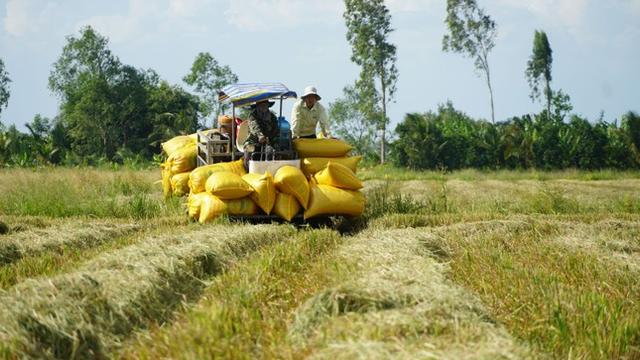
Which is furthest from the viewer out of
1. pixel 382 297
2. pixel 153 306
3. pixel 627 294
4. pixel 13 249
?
pixel 13 249

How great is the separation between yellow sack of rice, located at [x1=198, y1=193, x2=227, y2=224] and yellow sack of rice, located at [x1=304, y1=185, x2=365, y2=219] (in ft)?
Result: 3.42

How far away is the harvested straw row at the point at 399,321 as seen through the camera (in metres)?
3.02

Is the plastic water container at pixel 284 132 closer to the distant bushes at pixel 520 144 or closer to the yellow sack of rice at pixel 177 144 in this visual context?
the yellow sack of rice at pixel 177 144

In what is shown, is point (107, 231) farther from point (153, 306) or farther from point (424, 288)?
point (424, 288)

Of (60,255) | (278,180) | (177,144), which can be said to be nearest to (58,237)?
(60,255)

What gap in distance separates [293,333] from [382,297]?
51 centimetres

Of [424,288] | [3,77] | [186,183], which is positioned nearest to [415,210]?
[186,183]

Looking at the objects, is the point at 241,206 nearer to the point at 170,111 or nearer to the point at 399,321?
the point at 399,321

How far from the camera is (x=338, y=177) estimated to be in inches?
372

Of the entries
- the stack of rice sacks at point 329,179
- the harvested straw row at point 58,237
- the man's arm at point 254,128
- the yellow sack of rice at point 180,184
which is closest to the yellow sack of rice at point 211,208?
the harvested straw row at point 58,237

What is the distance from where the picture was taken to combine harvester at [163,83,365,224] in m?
8.99

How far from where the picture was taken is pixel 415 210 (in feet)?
35.4

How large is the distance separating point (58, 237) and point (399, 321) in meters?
5.06

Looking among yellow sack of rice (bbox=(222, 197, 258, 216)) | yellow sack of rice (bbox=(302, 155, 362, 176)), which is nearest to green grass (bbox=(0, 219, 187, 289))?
yellow sack of rice (bbox=(222, 197, 258, 216))
